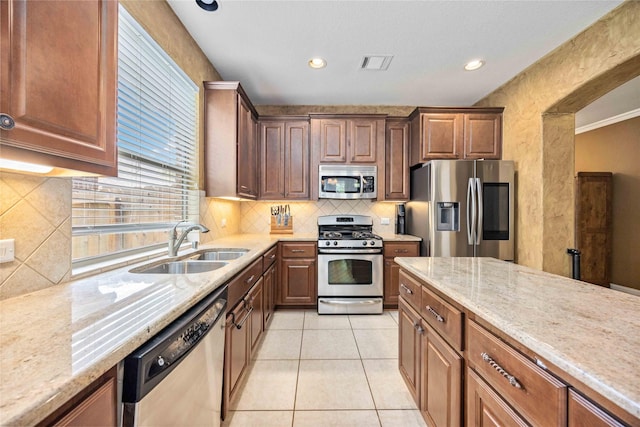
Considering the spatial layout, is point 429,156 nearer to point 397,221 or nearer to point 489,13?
point 397,221

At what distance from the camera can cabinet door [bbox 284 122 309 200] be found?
3.45 meters

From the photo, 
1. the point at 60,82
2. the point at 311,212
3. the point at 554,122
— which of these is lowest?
the point at 311,212

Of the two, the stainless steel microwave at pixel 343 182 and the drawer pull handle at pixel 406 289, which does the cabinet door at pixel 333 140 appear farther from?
the drawer pull handle at pixel 406 289

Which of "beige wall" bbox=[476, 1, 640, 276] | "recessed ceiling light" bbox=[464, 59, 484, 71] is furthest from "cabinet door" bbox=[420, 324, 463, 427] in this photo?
"recessed ceiling light" bbox=[464, 59, 484, 71]

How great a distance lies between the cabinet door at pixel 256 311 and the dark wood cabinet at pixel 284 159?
140 cm

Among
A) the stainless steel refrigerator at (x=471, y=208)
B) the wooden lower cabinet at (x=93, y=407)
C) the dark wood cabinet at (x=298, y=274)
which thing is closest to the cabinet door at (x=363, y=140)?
the stainless steel refrigerator at (x=471, y=208)

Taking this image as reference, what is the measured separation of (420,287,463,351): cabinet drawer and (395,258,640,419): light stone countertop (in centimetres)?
7

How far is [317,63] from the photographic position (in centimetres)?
264

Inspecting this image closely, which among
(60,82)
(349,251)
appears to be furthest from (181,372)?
(349,251)

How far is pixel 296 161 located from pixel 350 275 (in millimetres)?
1603

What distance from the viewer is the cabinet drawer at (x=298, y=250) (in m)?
3.16

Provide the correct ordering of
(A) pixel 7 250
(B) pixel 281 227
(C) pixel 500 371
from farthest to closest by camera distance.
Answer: (B) pixel 281 227, (A) pixel 7 250, (C) pixel 500 371

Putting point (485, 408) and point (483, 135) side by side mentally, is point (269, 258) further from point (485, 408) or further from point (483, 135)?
point (483, 135)

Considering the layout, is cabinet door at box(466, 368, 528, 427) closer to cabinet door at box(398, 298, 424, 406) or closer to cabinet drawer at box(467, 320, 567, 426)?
cabinet drawer at box(467, 320, 567, 426)
